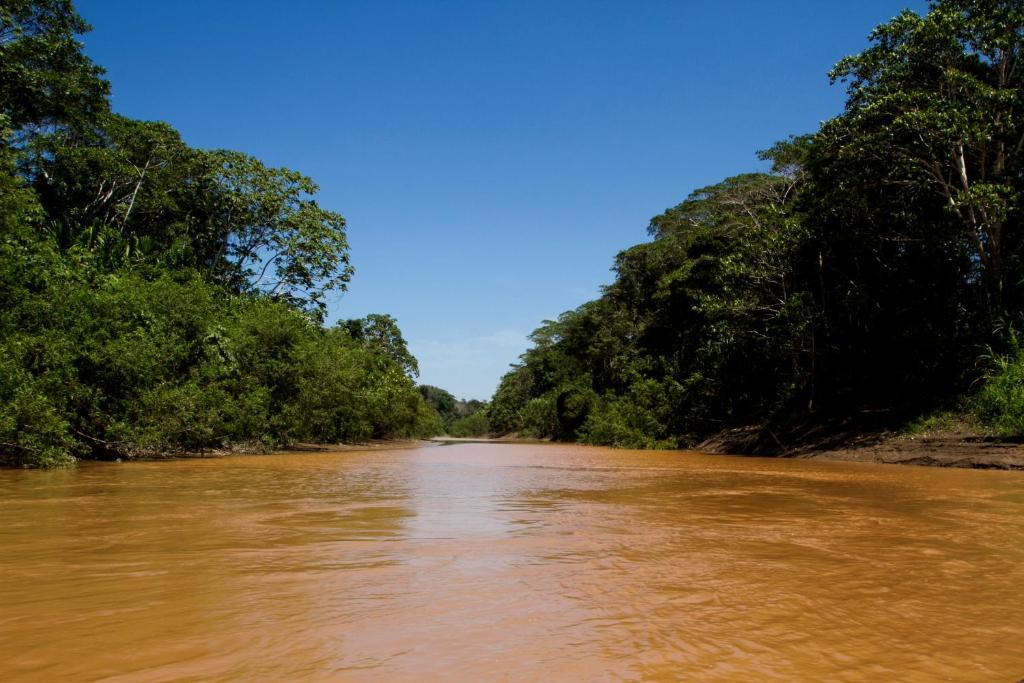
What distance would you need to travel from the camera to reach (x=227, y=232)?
28719 mm

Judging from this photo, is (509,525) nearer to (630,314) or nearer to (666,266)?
(666,266)

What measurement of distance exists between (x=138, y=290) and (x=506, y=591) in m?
16.3

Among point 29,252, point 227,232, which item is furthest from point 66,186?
point 29,252

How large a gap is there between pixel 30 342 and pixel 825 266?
2221cm

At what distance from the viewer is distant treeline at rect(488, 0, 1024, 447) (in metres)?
15.7

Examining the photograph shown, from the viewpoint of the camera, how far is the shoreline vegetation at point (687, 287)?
1392 cm

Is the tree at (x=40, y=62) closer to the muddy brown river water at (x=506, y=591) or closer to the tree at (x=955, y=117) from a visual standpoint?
the muddy brown river water at (x=506, y=591)

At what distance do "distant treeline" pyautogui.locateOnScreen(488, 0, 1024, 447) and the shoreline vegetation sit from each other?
0.08 m

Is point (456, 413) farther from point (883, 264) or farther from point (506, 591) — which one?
point (506, 591)

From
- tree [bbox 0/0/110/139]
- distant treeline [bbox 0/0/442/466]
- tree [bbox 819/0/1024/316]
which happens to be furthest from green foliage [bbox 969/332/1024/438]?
tree [bbox 0/0/110/139]

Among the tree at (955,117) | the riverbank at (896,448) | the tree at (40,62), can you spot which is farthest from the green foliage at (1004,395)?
the tree at (40,62)

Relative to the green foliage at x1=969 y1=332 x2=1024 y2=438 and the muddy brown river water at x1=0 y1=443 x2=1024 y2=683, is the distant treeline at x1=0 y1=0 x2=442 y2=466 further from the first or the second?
the green foliage at x1=969 y1=332 x2=1024 y2=438

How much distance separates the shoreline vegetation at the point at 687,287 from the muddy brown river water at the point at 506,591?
8462 mm

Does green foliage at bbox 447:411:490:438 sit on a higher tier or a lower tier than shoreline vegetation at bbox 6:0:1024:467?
lower
